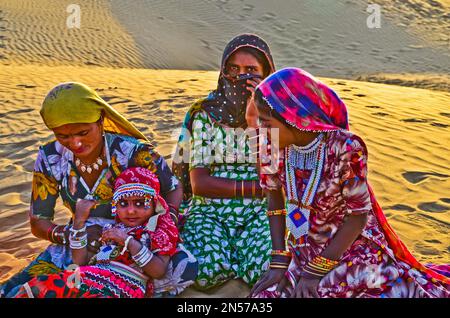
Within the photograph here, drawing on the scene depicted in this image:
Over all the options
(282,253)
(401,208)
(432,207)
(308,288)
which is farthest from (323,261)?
(432,207)

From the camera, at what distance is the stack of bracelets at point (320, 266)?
10.0 feet

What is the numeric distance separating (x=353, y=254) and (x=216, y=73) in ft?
40.0

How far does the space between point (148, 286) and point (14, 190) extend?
10.9ft

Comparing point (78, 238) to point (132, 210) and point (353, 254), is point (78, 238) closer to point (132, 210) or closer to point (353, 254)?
point (132, 210)

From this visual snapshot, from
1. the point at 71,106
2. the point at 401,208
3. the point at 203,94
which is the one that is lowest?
the point at 401,208

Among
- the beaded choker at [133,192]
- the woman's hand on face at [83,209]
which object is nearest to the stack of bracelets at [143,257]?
the beaded choker at [133,192]

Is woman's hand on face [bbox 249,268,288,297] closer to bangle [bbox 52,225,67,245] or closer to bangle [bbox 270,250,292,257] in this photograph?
bangle [bbox 270,250,292,257]

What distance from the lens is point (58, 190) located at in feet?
12.6

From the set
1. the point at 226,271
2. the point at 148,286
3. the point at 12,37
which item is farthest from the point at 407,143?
the point at 12,37

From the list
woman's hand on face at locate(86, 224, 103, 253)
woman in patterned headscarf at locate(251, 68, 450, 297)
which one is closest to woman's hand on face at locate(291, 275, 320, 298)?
woman in patterned headscarf at locate(251, 68, 450, 297)

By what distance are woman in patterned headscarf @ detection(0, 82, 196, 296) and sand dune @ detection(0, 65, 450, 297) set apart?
0.77 meters

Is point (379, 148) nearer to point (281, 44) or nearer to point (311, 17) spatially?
point (281, 44)

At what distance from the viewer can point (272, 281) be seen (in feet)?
10.8

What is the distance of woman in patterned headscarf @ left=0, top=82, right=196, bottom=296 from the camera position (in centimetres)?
360
